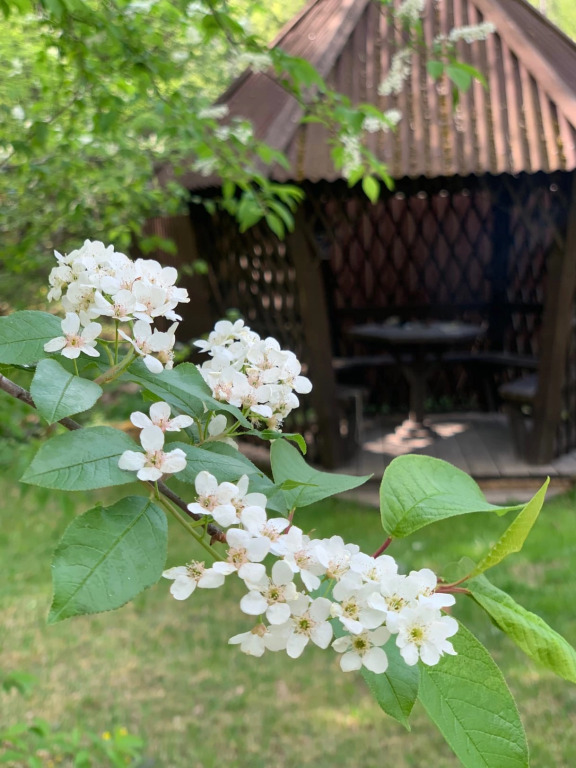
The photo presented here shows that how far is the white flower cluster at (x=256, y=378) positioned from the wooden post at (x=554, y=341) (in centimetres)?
424

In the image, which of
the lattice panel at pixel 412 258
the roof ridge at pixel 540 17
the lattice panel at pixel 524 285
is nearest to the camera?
the roof ridge at pixel 540 17

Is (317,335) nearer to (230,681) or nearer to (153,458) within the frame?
(230,681)

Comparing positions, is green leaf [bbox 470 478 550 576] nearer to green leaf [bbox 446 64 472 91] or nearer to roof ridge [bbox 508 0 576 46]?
green leaf [bbox 446 64 472 91]

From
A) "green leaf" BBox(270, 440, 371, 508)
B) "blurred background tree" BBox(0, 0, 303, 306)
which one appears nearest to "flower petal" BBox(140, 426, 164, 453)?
"green leaf" BBox(270, 440, 371, 508)

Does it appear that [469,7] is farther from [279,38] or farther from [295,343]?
[295,343]

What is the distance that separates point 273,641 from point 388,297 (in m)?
6.60

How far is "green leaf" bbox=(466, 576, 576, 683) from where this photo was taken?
0.55 meters

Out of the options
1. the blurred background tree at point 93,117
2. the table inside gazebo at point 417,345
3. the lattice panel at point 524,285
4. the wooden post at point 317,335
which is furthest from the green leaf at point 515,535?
the lattice panel at point 524,285

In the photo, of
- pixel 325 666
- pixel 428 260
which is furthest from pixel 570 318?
pixel 325 666

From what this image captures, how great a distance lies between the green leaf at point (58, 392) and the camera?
0.52m

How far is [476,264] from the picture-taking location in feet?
22.3

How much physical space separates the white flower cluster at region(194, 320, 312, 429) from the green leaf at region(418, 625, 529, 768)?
0.26 meters

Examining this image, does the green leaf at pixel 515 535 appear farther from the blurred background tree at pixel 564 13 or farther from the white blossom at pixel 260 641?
the blurred background tree at pixel 564 13

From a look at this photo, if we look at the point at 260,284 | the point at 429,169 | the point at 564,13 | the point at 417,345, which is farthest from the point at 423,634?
the point at 564,13
